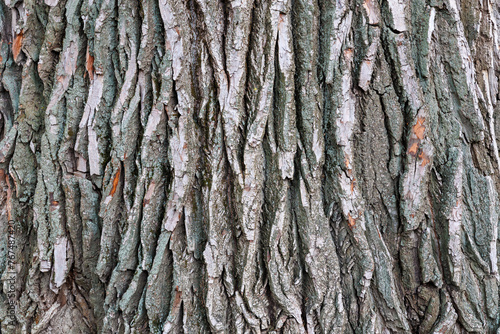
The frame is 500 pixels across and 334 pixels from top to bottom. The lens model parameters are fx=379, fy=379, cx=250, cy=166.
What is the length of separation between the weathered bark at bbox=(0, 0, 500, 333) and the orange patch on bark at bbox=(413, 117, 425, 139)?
0.01 meters

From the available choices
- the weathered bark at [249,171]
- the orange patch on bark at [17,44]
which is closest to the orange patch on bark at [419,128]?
the weathered bark at [249,171]

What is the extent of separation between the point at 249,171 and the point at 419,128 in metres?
0.69

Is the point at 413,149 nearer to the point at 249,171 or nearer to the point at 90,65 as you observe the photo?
the point at 249,171

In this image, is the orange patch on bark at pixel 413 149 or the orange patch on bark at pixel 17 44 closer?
the orange patch on bark at pixel 413 149

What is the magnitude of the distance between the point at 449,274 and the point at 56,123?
1675mm

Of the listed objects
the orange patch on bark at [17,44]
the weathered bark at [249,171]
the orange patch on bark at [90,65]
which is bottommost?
the weathered bark at [249,171]

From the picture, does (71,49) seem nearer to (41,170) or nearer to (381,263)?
(41,170)

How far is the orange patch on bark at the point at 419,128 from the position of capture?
4.84ft

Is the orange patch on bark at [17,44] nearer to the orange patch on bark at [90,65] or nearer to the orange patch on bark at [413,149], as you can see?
the orange patch on bark at [90,65]

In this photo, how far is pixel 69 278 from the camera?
1.55m

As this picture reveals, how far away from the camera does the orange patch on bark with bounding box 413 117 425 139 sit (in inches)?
58.1

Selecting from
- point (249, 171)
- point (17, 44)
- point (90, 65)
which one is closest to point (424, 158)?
point (249, 171)

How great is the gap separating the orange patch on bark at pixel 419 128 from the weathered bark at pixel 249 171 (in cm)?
1

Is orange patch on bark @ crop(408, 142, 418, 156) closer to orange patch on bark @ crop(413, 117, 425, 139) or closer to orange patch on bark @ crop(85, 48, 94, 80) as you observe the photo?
orange patch on bark @ crop(413, 117, 425, 139)
